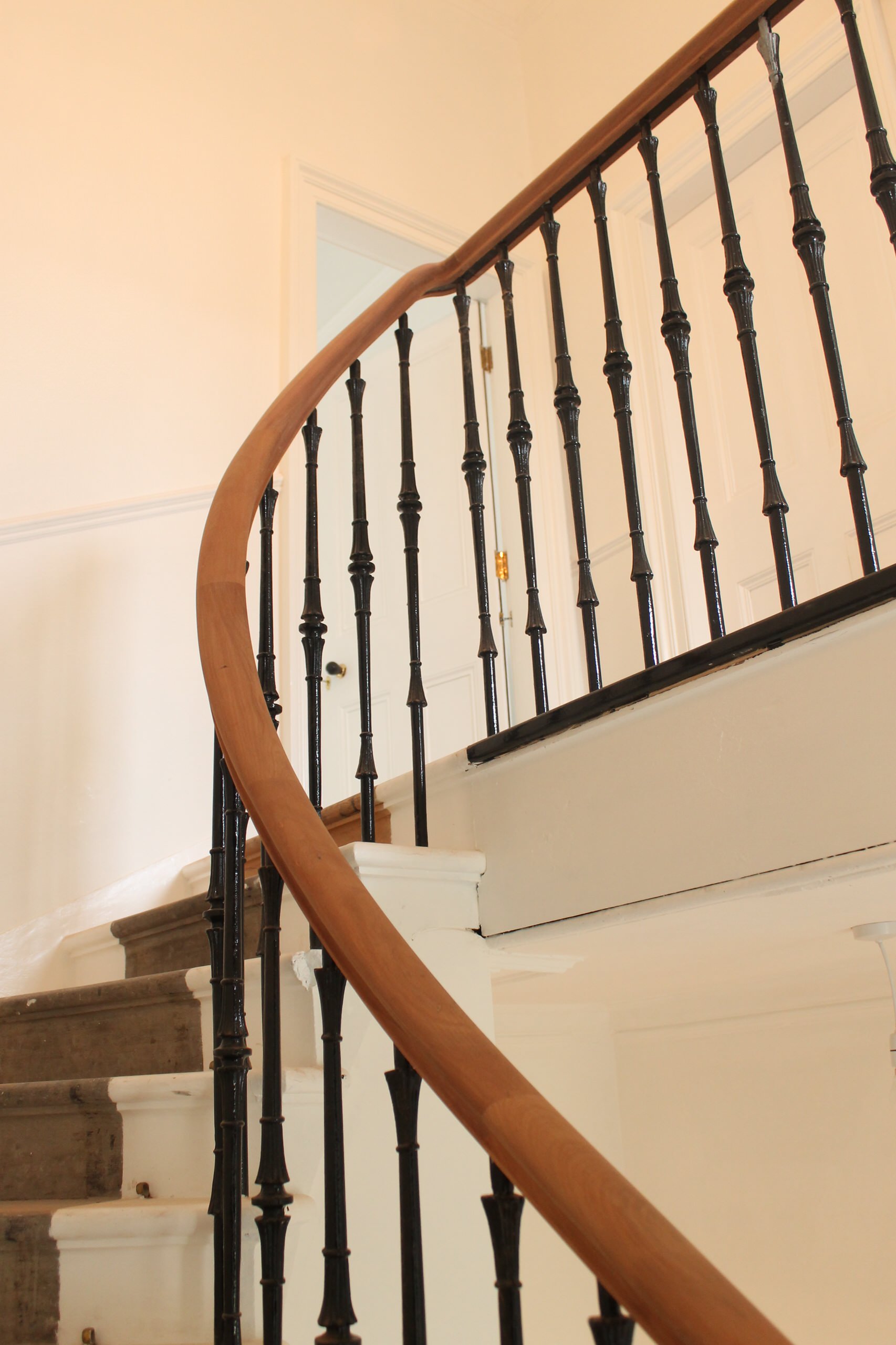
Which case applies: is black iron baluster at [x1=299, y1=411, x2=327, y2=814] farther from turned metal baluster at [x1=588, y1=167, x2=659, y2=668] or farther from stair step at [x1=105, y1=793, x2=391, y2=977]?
turned metal baluster at [x1=588, y1=167, x2=659, y2=668]

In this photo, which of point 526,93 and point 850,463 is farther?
point 526,93

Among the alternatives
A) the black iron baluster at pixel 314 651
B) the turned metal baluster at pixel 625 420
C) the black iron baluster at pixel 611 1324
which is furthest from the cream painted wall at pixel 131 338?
the black iron baluster at pixel 611 1324

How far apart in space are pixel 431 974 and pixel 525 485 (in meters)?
0.96

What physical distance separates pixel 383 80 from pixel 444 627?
2163mm

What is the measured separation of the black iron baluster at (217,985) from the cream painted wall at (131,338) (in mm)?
1161

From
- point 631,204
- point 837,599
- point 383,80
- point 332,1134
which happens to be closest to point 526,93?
point 383,80

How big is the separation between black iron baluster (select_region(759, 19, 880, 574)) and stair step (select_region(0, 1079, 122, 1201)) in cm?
129

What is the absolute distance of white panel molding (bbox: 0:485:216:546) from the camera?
271cm

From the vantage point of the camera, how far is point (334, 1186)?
107cm

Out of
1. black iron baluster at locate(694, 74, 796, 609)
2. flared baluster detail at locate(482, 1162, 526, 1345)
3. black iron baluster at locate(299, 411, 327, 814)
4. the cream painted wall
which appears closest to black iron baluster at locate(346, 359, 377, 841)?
black iron baluster at locate(299, 411, 327, 814)

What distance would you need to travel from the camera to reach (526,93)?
14.9ft

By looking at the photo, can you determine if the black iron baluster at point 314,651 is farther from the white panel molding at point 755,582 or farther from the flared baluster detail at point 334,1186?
the white panel molding at point 755,582

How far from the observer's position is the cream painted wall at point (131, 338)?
8.74 ft

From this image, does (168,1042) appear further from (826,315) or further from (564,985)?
(826,315)
